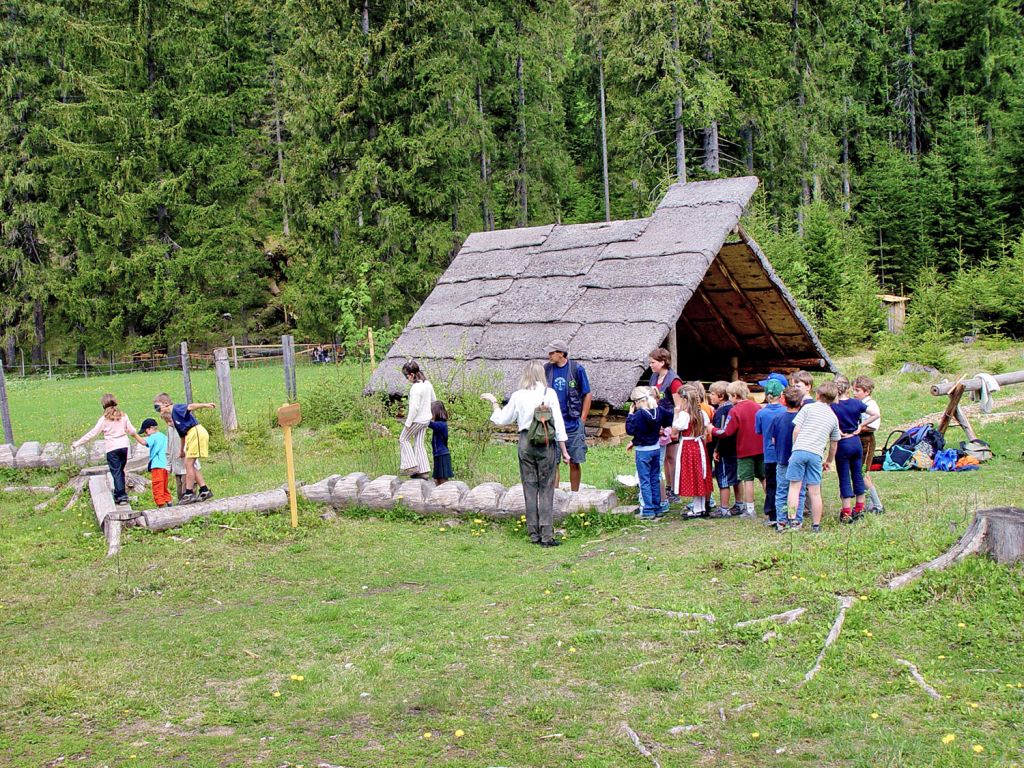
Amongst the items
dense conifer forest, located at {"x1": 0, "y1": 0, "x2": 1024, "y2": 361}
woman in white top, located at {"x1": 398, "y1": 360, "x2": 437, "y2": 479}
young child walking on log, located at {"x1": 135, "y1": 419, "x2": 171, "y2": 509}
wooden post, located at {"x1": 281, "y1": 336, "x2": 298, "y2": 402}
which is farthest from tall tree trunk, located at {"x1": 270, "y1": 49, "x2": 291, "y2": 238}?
woman in white top, located at {"x1": 398, "y1": 360, "x2": 437, "y2": 479}

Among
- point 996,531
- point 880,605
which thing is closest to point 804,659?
point 880,605

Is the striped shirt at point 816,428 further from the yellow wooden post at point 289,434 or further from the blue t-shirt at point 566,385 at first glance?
the yellow wooden post at point 289,434

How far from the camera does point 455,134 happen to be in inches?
1329

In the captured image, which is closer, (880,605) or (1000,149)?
(880,605)

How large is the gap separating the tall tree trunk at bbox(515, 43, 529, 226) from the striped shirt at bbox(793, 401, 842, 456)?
3124cm

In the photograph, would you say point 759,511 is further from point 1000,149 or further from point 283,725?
point 1000,149

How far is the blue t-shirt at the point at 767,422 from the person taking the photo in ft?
30.4

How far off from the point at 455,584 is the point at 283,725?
9.73ft

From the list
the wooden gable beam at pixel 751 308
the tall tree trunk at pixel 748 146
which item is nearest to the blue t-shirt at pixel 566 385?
the wooden gable beam at pixel 751 308

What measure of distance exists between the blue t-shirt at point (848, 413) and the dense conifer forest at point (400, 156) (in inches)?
719

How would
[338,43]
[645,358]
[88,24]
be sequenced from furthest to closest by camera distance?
[88,24]
[338,43]
[645,358]

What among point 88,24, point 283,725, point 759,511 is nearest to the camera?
point 283,725

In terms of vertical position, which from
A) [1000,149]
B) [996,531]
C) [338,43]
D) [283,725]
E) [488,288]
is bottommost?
[283,725]

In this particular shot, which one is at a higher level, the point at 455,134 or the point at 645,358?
the point at 455,134
